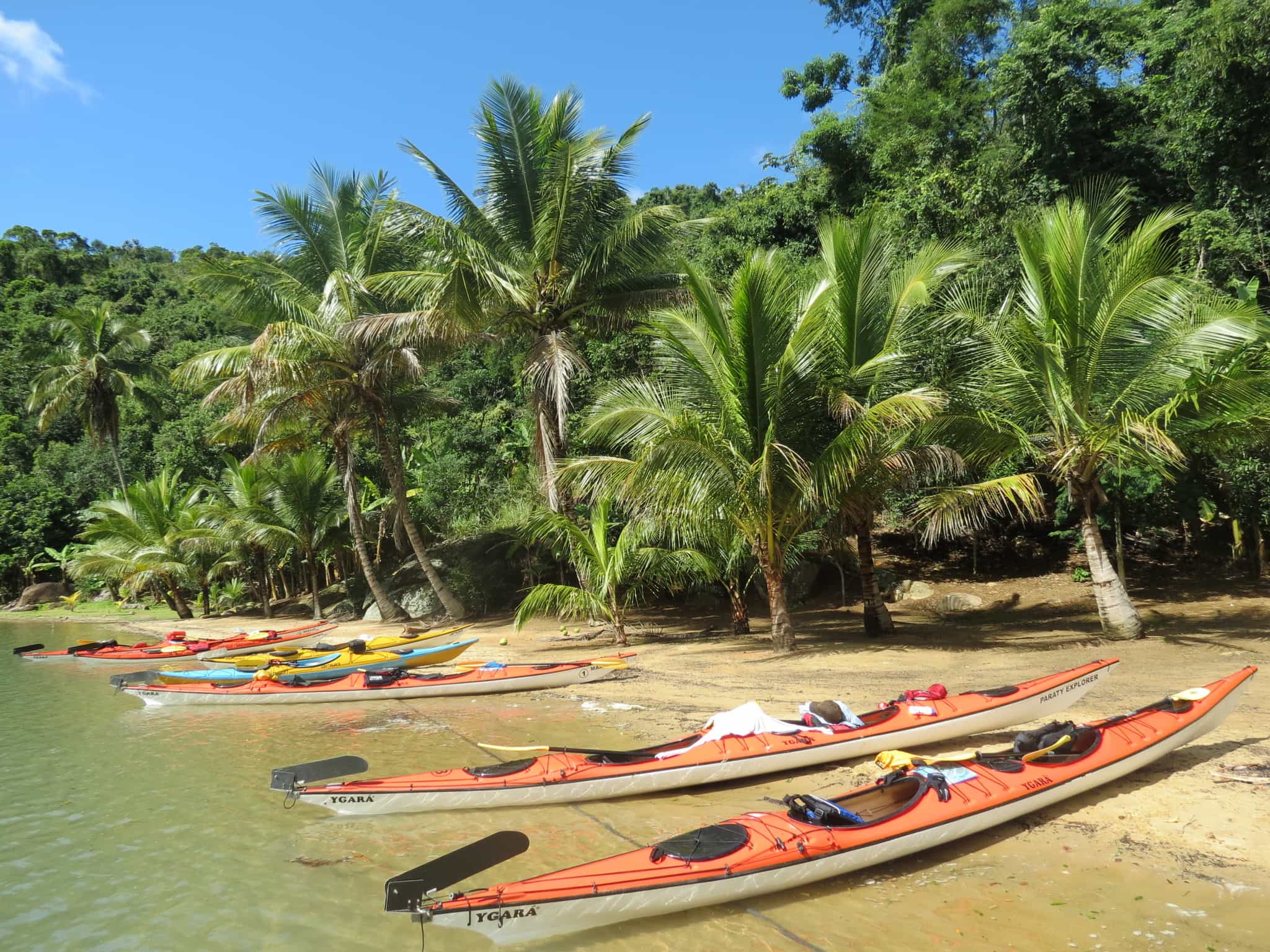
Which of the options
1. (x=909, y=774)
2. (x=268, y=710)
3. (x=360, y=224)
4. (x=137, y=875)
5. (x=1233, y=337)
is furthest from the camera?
(x=360, y=224)

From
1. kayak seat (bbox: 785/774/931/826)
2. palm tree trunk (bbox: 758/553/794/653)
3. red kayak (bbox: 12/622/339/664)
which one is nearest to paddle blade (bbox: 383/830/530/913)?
kayak seat (bbox: 785/774/931/826)

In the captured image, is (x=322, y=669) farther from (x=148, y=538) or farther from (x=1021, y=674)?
(x=148, y=538)

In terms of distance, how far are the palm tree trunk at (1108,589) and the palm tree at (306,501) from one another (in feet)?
64.3

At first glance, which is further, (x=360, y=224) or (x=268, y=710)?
(x=360, y=224)

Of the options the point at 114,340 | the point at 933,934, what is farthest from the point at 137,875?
the point at 114,340

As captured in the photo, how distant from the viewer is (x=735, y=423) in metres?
11.6

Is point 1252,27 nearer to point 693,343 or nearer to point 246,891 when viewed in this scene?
point 693,343

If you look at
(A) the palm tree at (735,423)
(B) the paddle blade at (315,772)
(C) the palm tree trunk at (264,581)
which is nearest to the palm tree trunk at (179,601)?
(C) the palm tree trunk at (264,581)

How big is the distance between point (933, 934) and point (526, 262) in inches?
543

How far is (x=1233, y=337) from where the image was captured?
995 cm

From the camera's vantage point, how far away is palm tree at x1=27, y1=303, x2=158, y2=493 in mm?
28297

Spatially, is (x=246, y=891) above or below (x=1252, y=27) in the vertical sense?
below

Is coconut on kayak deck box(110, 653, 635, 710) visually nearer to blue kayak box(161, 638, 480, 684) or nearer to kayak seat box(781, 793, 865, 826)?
blue kayak box(161, 638, 480, 684)

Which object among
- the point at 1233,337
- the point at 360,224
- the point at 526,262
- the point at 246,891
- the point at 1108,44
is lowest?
the point at 246,891
